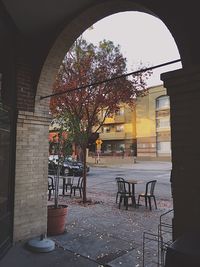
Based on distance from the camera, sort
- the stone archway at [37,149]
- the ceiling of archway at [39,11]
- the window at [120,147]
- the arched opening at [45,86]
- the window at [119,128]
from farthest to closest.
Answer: the window at [120,147]
the window at [119,128]
the arched opening at [45,86]
the stone archway at [37,149]
the ceiling of archway at [39,11]

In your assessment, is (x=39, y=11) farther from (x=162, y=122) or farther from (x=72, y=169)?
(x=162, y=122)

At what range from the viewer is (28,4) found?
4.23 metres

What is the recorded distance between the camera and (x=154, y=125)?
4184 centimetres

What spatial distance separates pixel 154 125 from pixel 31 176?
3784 centimetres

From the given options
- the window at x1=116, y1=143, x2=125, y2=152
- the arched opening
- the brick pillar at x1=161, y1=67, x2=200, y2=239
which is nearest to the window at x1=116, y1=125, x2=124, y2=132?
the window at x1=116, y1=143, x2=125, y2=152

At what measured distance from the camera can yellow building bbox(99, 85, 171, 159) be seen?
4091cm

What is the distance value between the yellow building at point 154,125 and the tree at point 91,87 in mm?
29829

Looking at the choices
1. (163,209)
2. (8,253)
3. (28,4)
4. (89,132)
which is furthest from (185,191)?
(89,132)

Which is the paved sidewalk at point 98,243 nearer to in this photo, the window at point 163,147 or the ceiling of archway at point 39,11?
the ceiling of archway at point 39,11

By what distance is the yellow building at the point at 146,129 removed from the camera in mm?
40906

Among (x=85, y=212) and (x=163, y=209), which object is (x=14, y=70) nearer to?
(x=85, y=212)

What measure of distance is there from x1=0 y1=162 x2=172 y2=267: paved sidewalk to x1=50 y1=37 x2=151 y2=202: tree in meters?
2.58

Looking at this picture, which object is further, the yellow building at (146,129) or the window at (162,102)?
the yellow building at (146,129)

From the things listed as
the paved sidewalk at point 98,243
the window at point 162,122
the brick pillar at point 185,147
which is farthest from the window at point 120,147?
the brick pillar at point 185,147
